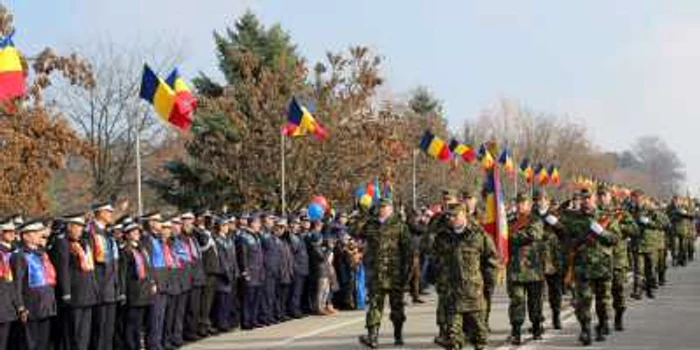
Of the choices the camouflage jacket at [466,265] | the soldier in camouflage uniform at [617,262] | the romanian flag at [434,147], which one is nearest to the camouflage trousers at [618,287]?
the soldier in camouflage uniform at [617,262]

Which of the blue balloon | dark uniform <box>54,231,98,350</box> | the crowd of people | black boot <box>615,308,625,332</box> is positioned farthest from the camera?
the blue balloon

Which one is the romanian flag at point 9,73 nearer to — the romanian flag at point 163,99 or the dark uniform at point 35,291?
the dark uniform at point 35,291

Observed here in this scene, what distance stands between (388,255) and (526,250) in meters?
1.81

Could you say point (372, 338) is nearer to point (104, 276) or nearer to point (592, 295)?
point (592, 295)

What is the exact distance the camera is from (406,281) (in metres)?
14.0

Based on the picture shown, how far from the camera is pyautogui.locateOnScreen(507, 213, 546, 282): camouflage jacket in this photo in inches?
560

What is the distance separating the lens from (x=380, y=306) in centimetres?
1382


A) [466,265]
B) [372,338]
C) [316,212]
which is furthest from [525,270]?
[316,212]

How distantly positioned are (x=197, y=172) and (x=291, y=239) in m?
18.3

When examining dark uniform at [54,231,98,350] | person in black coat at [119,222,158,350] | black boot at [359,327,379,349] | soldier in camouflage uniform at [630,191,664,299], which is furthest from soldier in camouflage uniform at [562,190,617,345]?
soldier in camouflage uniform at [630,191,664,299]

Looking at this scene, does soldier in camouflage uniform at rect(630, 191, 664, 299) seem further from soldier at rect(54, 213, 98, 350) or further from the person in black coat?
soldier at rect(54, 213, 98, 350)

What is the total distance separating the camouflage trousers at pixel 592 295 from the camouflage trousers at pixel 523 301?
50cm

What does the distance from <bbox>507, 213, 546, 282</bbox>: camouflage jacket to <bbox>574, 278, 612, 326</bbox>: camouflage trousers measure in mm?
574

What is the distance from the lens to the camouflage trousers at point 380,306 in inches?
542
